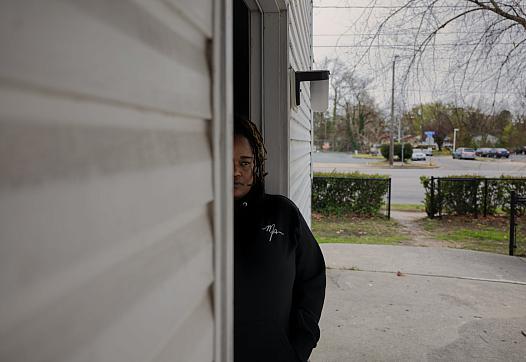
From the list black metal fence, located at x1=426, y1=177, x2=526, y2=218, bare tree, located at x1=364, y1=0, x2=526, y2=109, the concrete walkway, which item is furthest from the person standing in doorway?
black metal fence, located at x1=426, y1=177, x2=526, y2=218

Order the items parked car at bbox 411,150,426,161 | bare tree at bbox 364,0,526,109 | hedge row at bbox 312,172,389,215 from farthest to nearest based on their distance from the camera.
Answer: parked car at bbox 411,150,426,161
hedge row at bbox 312,172,389,215
bare tree at bbox 364,0,526,109

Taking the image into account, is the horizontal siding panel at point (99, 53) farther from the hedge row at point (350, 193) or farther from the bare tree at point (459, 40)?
the hedge row at point (350, 193)

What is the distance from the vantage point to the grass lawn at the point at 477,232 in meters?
8.53

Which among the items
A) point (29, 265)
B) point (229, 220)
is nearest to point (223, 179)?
point (229, 220)

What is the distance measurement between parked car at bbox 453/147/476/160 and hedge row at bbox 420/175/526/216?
26694 mm

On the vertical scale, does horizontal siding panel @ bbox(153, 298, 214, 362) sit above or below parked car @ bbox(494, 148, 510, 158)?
above

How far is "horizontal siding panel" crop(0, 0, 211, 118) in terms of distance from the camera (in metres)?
0.36

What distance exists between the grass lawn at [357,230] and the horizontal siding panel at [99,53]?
8.10m

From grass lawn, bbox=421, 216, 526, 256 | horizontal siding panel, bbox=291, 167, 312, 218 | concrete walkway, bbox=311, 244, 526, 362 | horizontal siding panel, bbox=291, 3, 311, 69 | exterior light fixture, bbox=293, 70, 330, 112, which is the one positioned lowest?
grass lawn, bbox=421, 216, 526, 256

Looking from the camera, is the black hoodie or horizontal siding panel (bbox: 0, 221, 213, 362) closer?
horizontal siding panel (bbox: 0, 221, 213, 362)

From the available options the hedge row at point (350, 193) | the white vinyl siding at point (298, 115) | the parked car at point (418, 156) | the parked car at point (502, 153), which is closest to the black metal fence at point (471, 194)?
the hedge row at point (350, 193)

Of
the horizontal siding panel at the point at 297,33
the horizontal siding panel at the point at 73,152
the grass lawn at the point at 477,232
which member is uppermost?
the horizontal siding panel at the point at 297,33

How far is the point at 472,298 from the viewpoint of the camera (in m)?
5.05

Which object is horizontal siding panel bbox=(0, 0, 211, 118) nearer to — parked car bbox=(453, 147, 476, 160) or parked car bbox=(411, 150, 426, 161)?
parked car bbox=(411, 150, 426, 161)
